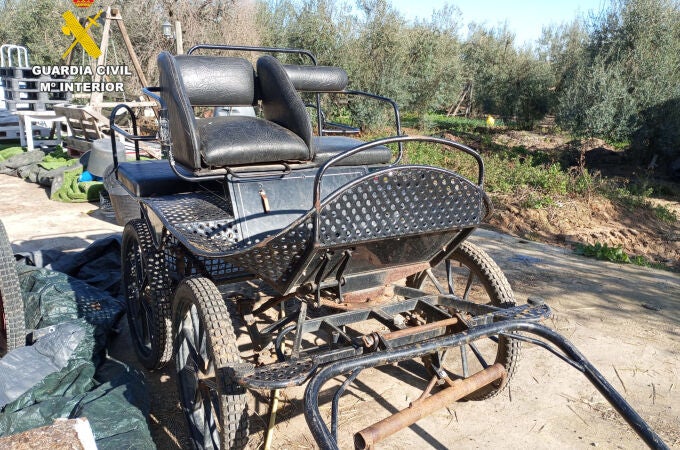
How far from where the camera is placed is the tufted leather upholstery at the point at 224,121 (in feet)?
8.38

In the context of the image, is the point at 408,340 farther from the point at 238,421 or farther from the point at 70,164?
the point at 70,164

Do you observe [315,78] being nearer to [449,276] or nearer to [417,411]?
[449,276]

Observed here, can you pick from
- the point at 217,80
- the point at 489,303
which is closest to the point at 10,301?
the point at 217,80

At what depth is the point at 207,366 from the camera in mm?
2295

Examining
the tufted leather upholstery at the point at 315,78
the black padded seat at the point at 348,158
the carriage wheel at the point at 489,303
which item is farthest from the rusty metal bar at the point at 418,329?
the tufted leather upholstery at the point at 315,78

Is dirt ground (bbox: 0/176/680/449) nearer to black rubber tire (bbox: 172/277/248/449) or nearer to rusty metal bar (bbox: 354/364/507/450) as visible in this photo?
black rubber tire (bbox: 172/277/248/449)

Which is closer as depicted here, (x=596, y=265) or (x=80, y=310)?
(x=80, y=310)

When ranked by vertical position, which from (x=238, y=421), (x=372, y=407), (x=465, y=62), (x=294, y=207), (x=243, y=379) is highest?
(x=465, y=62)

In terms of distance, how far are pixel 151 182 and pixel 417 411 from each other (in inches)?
71.3

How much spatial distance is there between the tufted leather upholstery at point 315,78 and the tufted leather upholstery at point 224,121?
28cm

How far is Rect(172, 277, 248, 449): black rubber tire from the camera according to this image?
1.97m

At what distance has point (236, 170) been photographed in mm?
2629

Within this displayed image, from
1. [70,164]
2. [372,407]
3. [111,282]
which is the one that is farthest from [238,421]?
[70,164]

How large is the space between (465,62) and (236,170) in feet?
67.0
